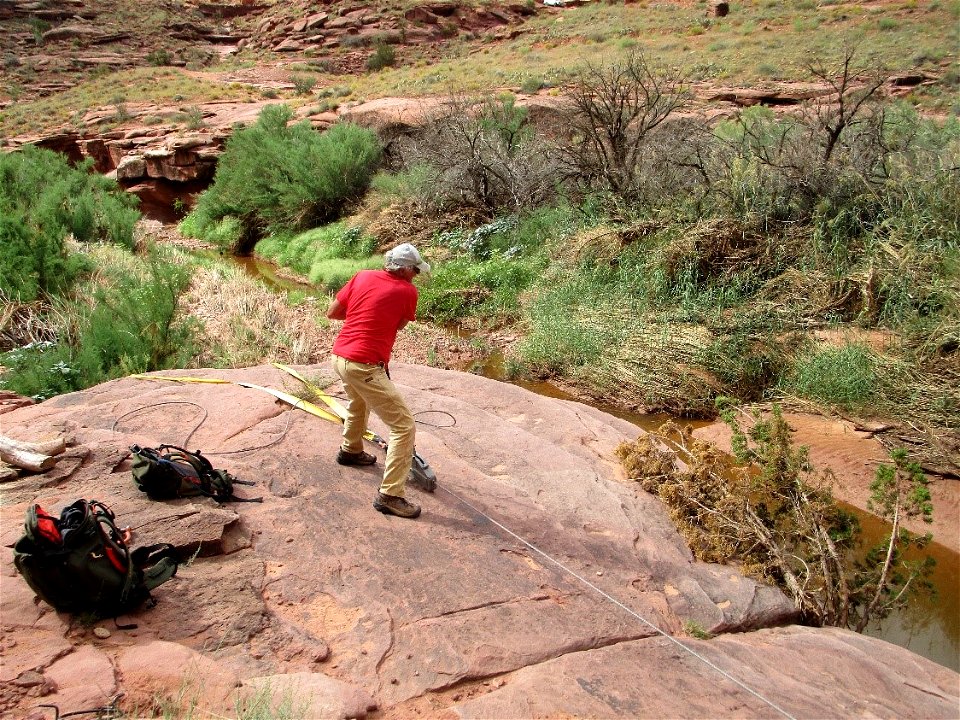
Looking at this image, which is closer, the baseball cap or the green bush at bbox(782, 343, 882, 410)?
the baseball cap

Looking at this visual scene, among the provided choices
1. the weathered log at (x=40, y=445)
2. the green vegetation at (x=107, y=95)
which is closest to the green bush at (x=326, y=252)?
the weathered log at (x=40, y=445)

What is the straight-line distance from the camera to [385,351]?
479 centimetres

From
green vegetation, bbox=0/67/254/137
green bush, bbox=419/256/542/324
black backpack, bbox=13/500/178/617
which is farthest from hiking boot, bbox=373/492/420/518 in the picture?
green vegetation, bbox=0/67/254/137

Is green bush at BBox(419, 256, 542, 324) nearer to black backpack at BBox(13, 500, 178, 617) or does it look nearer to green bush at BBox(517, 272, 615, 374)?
green bush at BBox(517, 272, 615, 374)

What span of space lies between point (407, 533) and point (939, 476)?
620 centimetres

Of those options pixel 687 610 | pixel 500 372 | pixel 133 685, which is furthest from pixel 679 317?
pixel 133 685

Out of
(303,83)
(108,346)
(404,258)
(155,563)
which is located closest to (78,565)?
(155,563)

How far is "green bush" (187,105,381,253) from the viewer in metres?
20.4

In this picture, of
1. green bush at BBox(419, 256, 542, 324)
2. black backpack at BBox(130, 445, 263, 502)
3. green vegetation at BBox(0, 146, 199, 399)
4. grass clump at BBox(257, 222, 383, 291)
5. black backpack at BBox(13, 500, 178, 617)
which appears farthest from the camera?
grass clump at BBox(257, 222, 383, 291)

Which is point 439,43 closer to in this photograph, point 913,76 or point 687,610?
point 913,76

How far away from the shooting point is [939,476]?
7.71 metres

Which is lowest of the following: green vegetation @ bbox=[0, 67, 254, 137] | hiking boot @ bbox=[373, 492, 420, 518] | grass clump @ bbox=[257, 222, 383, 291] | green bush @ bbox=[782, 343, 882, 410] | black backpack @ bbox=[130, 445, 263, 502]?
green bush @ bbox=[782, 343, 882, 410]

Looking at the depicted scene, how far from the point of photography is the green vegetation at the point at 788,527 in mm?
5246

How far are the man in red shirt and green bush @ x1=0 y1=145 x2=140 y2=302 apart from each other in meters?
7.75
